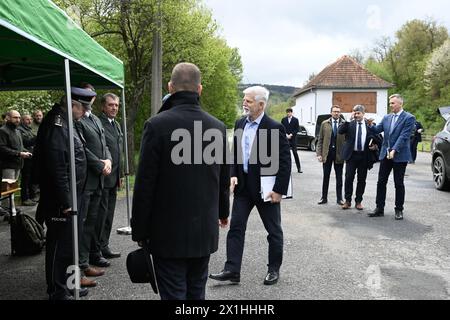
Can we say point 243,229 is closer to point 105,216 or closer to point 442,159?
point 105,216

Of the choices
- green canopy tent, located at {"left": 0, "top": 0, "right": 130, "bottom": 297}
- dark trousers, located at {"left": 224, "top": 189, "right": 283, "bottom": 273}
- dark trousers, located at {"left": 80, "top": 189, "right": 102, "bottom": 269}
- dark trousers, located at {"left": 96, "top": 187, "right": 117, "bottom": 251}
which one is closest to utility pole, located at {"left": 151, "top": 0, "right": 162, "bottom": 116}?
green canopy tent, located at {"left": 0, "top": 0, "right": 130, "bottom": 297}

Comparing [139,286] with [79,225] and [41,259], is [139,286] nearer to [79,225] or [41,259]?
[79,225]

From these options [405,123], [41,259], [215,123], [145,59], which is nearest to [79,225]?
[41,259]

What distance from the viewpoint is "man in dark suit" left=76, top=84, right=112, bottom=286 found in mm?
4895

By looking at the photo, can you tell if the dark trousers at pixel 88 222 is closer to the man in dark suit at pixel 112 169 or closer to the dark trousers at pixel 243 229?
the man in dark suit at pixel 112 169

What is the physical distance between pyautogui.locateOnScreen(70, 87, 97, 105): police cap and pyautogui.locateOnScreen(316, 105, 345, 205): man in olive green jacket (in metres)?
5.92

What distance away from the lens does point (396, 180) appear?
314 inches

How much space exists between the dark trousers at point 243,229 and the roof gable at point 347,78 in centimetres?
4224

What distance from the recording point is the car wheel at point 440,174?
433 inches

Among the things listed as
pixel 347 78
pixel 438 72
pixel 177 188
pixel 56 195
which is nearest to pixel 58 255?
pixel 56 195

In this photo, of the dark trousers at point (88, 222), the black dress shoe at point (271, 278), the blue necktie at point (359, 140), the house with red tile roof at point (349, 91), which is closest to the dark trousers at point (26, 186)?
the dark trousers at point (88, 222)

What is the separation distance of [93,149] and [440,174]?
9.08 m

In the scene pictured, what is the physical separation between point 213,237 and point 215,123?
30.2 inches
